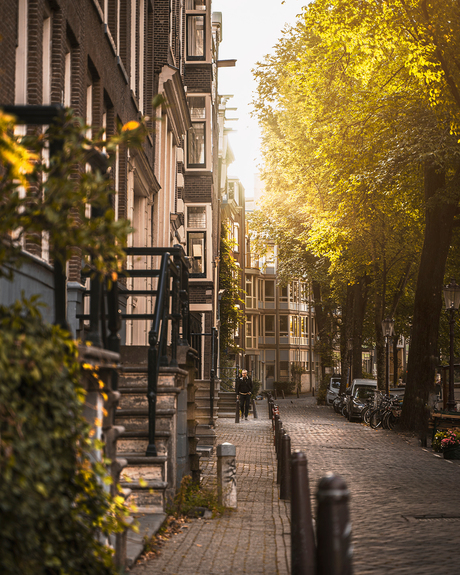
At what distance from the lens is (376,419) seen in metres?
26.1

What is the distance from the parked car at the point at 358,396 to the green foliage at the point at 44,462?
2762 centimetres

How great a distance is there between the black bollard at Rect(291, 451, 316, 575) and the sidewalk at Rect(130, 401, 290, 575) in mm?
1188

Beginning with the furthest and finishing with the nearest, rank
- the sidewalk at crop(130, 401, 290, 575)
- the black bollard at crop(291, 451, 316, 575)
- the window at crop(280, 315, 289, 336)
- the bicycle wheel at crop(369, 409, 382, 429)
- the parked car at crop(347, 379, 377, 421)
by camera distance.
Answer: the window at crop(280, 315, 289, 336)
the parked car at crop(347, 379, 377, 421)
the bicycle wheel at crop(369, 409, 382, 429)
the sidewalk at crop(130, 401, 290, 575)
the black bollard at crop(291, 451, 316, 575)

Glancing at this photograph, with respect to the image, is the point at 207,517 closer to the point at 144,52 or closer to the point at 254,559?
the point at 254,559

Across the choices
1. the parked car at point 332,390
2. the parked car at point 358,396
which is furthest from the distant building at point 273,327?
the parked car at point 358,396

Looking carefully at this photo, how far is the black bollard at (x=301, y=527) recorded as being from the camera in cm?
462

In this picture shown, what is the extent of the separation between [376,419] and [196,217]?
10.5 metres

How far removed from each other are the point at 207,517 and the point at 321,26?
14.7 m

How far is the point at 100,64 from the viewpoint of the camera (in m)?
12.0

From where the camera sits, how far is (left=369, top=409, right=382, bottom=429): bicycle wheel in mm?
26062

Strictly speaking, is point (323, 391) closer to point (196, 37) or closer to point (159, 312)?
point (196, 37)

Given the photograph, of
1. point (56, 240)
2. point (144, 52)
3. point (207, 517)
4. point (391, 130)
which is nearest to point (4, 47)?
point (56, 240)

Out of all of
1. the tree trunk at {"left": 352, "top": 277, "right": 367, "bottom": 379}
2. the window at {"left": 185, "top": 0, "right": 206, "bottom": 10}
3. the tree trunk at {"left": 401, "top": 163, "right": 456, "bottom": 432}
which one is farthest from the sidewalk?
the tree trunk at {"left": 352, "top": 277, "right": 367, "bottom": 379}

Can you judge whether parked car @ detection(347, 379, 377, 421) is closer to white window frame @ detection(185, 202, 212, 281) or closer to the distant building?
white window frame @ detection(185, 202, 212, 281)
